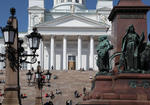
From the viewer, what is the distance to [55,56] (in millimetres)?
72000

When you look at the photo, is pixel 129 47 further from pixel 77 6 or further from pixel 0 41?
pixel 77 6

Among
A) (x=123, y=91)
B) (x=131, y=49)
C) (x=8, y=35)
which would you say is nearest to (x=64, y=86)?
(x=131, y=49)

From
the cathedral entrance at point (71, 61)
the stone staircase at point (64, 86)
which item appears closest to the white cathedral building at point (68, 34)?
the cathedral entrance at point (71, 61)

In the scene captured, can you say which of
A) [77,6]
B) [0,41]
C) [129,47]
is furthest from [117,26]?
[77,6]

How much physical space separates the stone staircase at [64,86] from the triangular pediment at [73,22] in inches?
622

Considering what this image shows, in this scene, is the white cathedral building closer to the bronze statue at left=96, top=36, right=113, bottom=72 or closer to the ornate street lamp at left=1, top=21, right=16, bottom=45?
the bronze statue at left=96, top=36, right=113, bottom=72

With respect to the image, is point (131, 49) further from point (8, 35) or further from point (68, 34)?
point (68, 34)

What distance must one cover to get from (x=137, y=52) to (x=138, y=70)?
61cm

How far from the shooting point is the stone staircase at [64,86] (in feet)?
112

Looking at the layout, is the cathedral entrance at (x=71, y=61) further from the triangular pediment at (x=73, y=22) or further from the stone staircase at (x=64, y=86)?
the stone staircase at (x=64, y=86)

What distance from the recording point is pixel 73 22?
68.6 meters

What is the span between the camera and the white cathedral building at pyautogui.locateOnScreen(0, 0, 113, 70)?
6788cm

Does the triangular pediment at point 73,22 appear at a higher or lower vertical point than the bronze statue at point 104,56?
higher

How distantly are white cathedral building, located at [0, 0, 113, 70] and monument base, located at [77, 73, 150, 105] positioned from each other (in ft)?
181
